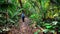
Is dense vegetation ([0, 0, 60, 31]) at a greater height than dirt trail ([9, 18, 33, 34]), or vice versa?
dense vegetation ([0, 0, 60, 31])

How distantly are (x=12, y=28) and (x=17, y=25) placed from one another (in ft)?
0.94

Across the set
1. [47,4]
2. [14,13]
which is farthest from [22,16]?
[47,4]

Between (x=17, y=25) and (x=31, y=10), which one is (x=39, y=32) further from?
(x=31, y=10)

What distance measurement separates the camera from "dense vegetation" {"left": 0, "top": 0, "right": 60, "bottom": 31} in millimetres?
4176

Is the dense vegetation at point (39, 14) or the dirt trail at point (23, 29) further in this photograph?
the dirt trail at point (23, 29)

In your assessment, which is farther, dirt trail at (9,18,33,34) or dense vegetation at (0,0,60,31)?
dirt trail at (9,18,33,34)

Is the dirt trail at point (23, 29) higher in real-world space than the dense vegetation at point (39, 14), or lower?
lower

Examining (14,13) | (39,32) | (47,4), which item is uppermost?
(47,4)

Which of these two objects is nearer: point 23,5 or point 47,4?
point 47,4

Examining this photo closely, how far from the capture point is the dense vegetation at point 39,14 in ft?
13.7

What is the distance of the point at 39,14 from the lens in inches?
185

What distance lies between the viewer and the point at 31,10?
5.15 meters

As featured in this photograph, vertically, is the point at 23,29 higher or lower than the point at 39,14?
lower

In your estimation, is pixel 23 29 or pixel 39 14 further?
pixel 39 14
